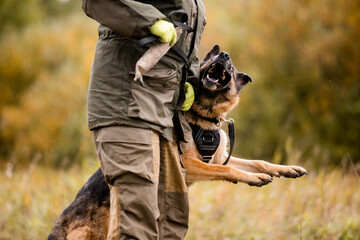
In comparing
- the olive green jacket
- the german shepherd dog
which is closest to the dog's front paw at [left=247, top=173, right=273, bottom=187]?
the german shepherd dog

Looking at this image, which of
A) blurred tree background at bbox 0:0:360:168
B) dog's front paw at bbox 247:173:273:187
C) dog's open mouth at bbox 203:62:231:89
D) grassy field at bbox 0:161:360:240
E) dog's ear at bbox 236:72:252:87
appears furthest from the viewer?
blurred tree background at bbox 0:0:360:168

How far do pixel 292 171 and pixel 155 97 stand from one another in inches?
61.4

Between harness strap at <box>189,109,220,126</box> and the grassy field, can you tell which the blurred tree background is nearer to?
the grassy field

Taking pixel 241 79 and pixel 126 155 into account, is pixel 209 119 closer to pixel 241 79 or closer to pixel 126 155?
pixel 241 79

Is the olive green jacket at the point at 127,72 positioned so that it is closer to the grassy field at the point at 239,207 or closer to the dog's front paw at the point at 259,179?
the dog's front paw at the point at 259,179

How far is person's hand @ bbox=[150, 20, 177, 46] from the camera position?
8.55ft

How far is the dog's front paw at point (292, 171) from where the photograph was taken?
3.61 metres

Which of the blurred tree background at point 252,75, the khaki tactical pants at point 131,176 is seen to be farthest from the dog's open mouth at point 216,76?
the blurred tree background at point 252,75

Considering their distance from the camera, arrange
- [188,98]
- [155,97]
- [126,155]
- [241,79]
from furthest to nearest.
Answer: [241,79], [188,98], [155,97], [126,155]

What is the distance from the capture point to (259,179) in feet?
11.4

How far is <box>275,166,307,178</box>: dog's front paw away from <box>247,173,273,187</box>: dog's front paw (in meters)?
0.26

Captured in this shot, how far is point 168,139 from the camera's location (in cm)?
288

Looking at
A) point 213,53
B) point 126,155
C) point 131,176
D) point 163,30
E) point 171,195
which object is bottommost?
point 171,195

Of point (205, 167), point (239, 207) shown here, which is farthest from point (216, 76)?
point (239, 207)
